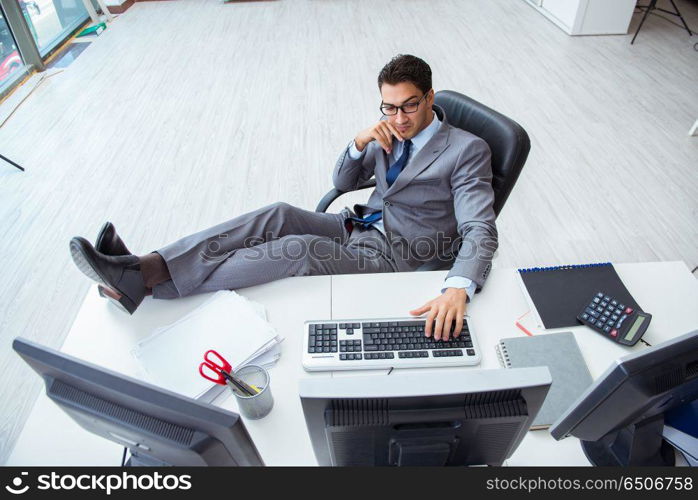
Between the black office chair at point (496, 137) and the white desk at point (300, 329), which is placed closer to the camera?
the white desk at point (300, 329)

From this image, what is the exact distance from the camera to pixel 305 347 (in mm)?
1126

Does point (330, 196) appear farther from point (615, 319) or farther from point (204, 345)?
point (615, 319)

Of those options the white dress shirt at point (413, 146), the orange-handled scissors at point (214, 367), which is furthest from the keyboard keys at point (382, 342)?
the white dress shirt at point (413, 146)

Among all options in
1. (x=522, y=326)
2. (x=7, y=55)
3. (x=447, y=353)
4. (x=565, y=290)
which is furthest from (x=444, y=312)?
(x=7, y=55)

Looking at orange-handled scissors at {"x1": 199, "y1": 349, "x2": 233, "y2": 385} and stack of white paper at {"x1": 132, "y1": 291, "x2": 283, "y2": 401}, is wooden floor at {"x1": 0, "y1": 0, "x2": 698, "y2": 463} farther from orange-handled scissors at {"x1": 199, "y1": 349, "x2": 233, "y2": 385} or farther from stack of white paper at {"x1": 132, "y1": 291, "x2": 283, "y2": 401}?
orange-handled scissors at {"x1": 199, "y1": 349, "x2": 233, "y2": 385}

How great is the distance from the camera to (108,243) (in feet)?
4.49

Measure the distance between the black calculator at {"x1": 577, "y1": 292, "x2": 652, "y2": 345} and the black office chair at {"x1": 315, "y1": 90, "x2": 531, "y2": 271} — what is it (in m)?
0.49

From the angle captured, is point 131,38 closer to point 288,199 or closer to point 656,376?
point 288,199

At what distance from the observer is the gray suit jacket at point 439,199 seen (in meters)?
1.39

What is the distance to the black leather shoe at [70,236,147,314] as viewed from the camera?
1.21 m

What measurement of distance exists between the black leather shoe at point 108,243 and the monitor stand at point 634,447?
137cm

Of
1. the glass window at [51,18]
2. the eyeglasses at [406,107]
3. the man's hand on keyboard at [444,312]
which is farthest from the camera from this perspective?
the glass window at [51,18]

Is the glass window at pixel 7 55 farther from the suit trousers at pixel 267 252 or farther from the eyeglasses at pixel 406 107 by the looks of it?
the eyeglasses at pixel 406 107

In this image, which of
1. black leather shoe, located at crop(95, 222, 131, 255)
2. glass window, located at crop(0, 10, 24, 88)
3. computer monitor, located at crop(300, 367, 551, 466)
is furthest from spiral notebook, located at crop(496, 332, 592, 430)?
glass window, located at crop(0, 10, 24, 88)
